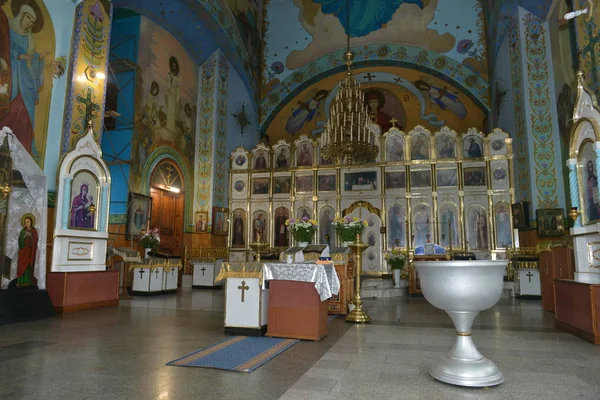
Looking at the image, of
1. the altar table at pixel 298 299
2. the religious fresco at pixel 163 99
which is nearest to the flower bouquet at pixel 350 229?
the altar table at pixel 298 299

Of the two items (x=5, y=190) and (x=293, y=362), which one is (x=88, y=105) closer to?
(x=5, y=190)

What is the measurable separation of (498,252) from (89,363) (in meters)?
12.6

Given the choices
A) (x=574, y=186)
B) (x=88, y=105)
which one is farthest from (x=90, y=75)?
(x=574, y=186)

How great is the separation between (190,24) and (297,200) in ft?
23.0

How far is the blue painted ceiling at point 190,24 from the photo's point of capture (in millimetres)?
12344

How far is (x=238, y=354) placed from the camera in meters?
4.39

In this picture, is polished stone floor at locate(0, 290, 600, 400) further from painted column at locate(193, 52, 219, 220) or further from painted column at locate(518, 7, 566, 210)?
painted column at locate(193, 52, 219, 220)

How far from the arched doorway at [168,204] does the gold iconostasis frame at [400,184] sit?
2.28m

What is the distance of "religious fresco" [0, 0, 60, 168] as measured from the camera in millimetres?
7145

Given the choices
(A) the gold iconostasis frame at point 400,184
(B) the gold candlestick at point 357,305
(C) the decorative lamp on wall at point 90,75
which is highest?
(C) the decorative lamp on wall at point 90,75

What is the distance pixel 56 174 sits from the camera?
25.2ft

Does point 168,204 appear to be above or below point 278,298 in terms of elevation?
above

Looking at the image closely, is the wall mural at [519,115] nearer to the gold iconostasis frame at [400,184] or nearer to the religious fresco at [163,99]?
the gold iconostasis frame at [400,184]

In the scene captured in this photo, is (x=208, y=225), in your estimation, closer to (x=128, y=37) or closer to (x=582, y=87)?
(x=128, y=37)
